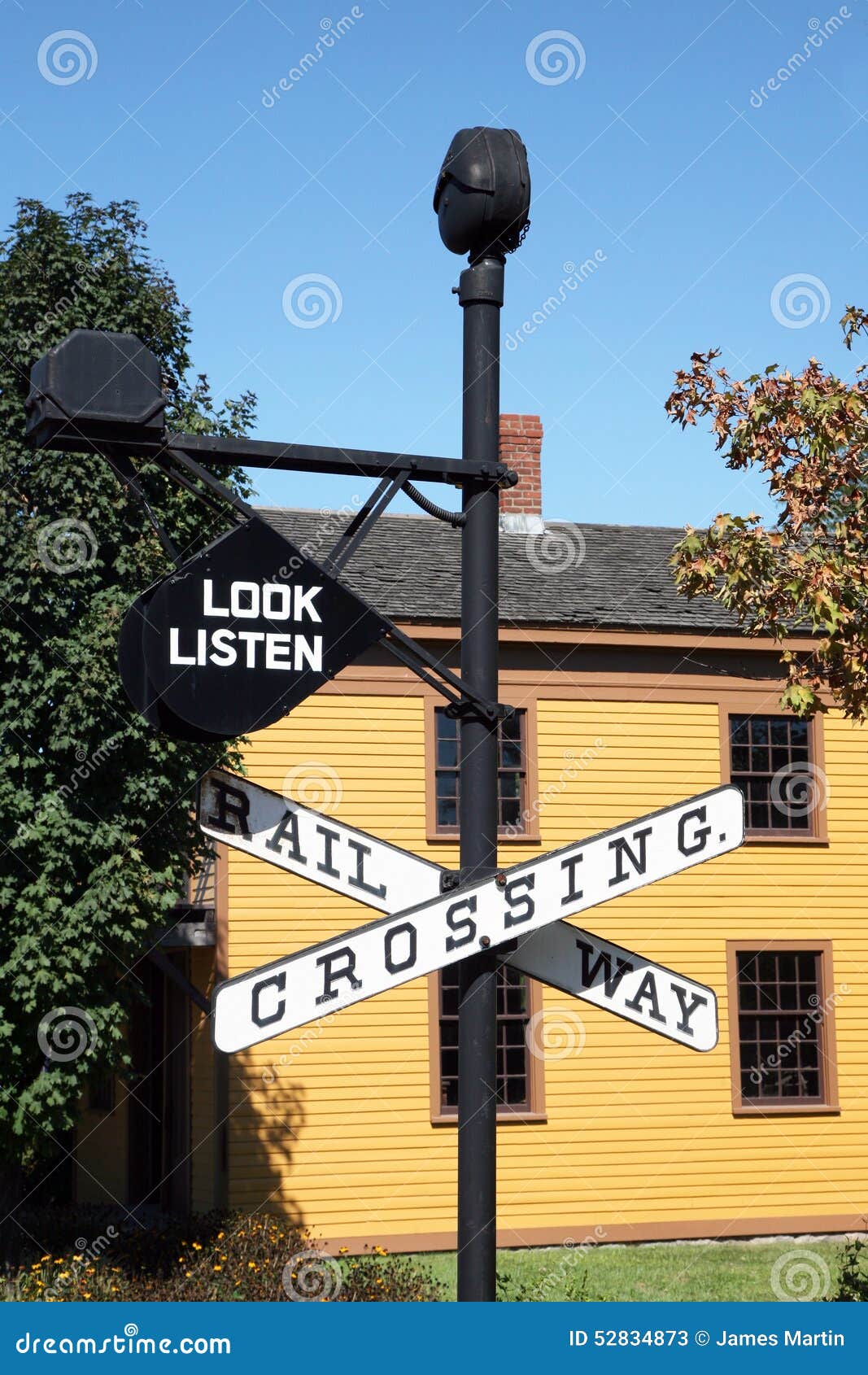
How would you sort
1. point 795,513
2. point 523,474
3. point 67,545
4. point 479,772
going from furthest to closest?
point 523,474, point 67,545, point 795,513, point 479,772

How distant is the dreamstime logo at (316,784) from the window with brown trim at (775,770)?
5210mm

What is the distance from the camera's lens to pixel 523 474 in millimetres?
21594

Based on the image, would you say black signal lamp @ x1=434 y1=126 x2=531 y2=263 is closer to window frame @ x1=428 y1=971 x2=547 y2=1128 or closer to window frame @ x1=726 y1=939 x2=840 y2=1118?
window frame @ x1=428 y1=971 x2=547 y2=1128

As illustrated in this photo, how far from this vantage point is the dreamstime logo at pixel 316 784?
1766 cm

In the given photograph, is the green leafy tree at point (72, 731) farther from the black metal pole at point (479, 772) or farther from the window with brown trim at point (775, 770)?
the black metal pole at point (479, 772)

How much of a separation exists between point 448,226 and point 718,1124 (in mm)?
16015

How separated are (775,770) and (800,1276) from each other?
6304mm

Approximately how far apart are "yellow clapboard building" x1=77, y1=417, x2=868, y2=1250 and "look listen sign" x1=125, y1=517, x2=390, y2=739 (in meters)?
13.5

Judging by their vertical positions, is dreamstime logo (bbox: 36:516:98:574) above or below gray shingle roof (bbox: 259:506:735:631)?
below

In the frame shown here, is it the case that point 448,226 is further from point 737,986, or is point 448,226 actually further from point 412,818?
point 737,986

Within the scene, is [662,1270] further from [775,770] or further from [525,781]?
[775,770]

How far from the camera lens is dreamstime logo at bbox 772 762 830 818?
1930 centimetres

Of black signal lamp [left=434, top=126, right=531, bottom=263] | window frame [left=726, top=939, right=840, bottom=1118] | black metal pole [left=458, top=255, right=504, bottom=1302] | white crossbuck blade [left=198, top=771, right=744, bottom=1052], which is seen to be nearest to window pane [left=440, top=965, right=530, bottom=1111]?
window frame [left=726, top=939, right=840, bottom=1118]

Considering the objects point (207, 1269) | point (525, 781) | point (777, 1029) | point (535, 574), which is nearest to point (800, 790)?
point (777, 1029)
